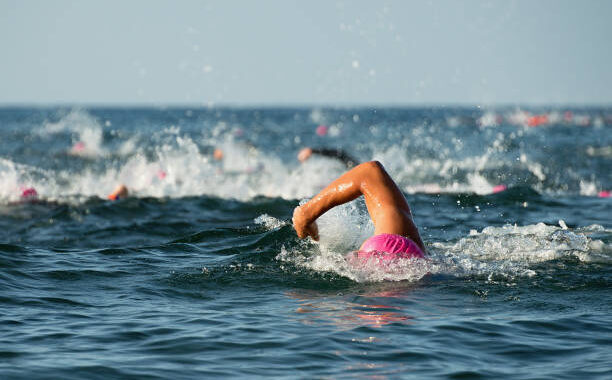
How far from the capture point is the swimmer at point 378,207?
6758 millimetres

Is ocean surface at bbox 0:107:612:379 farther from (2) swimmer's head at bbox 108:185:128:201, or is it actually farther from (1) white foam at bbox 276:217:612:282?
(2) swimmer's head at bbox 108:185:128:201

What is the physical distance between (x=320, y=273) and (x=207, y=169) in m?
12.5

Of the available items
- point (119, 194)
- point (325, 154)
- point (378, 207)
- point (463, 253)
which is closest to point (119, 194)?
point (119, 194)

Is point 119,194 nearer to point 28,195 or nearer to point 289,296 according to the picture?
point 28,195

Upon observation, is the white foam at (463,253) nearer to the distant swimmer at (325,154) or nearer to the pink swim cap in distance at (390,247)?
the pink swim cap in distance at (390,247)

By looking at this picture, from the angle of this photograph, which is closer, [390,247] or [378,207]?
[390,247]

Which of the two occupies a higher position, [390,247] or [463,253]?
[390,247]

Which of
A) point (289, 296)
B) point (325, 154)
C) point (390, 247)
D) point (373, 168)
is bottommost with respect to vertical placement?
point (289, 296)

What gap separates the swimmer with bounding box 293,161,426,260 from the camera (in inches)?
266

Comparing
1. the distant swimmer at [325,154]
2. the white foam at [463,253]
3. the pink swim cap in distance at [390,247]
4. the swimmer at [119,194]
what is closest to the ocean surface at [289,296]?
the white foam at [463,253]

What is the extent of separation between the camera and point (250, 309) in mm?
6383

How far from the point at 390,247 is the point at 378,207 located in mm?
394

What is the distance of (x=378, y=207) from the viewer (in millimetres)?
6898

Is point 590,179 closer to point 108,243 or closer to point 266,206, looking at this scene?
point 266,206
